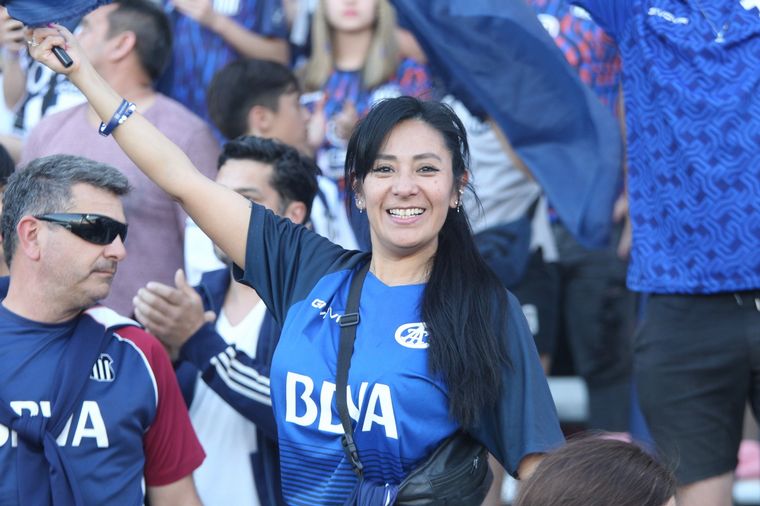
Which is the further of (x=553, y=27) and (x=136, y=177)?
(x=553, y=27)

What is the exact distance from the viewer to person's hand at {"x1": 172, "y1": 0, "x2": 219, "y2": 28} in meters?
5.75

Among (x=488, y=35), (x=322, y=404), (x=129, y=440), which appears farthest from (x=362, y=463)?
(x=488, y=35)

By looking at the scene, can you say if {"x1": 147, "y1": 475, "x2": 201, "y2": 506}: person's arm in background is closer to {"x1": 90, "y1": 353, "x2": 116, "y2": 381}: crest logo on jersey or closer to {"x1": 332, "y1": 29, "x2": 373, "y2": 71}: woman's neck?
{"x1": 90, "y1": 353, "x2": 116, "y2": 381}: crest logo on jersey

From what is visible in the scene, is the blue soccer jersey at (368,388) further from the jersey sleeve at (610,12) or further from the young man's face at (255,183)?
the jersey sleeve at (610,12)

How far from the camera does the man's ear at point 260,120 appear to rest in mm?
5176

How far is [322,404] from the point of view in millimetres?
3119

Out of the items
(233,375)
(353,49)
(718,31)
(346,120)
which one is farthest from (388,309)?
(353,49)

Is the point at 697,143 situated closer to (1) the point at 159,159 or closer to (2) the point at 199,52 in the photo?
(1) the point at 159,159

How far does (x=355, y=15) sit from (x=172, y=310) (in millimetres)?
2279

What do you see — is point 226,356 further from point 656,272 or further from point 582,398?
point 582,398

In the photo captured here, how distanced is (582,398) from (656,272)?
1.92 m

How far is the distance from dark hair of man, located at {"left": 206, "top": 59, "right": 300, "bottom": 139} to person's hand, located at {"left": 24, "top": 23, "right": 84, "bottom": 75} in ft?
6.16

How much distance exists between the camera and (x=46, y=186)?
363 centimetres

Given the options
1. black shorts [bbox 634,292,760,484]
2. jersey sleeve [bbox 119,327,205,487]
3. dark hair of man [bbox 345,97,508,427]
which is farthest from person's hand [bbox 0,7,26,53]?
black shorts [bbox 634,292,760,484]
